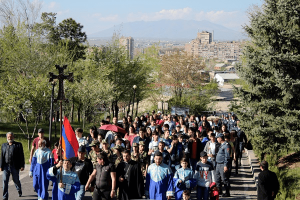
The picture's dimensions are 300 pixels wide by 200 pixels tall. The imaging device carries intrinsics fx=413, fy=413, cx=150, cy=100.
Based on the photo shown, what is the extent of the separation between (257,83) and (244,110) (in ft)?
4.57

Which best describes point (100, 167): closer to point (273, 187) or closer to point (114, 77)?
point (273, 187)

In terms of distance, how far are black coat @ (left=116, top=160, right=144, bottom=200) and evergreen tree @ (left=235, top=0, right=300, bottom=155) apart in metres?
7.57

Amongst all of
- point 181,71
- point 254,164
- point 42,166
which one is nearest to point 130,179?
point 42,166

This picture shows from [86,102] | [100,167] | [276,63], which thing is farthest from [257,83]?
[86,102]

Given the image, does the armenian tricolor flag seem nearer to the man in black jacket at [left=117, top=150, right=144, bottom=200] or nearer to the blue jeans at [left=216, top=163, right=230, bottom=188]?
the man in black jacket at [left=117, top=150, right=144, bottom=200]

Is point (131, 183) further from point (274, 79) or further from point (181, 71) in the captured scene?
point (181, 71)

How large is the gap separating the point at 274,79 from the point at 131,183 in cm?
861

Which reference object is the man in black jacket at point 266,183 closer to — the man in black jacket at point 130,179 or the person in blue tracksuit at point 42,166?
the man in black jacket at point 130,179

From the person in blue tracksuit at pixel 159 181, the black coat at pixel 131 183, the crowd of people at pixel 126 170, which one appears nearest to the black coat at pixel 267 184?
the crowd of people at pixel 126 170

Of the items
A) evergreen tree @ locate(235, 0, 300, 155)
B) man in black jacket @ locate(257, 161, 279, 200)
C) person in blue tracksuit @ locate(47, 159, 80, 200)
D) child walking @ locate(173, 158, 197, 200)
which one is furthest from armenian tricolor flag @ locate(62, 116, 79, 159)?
evergreen tree @ locate(235, 0, 300, 155)

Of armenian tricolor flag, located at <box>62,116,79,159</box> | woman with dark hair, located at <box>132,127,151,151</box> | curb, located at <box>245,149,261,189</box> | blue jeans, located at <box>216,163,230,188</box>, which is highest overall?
armenian tricolor flag, located at <box>62,116,79,159</box>

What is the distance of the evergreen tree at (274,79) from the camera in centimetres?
1482

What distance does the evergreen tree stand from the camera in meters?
14.8

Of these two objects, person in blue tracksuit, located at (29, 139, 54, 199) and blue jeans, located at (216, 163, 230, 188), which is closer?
person in blue tracksuit, located at (29, 139, 54, 199)
